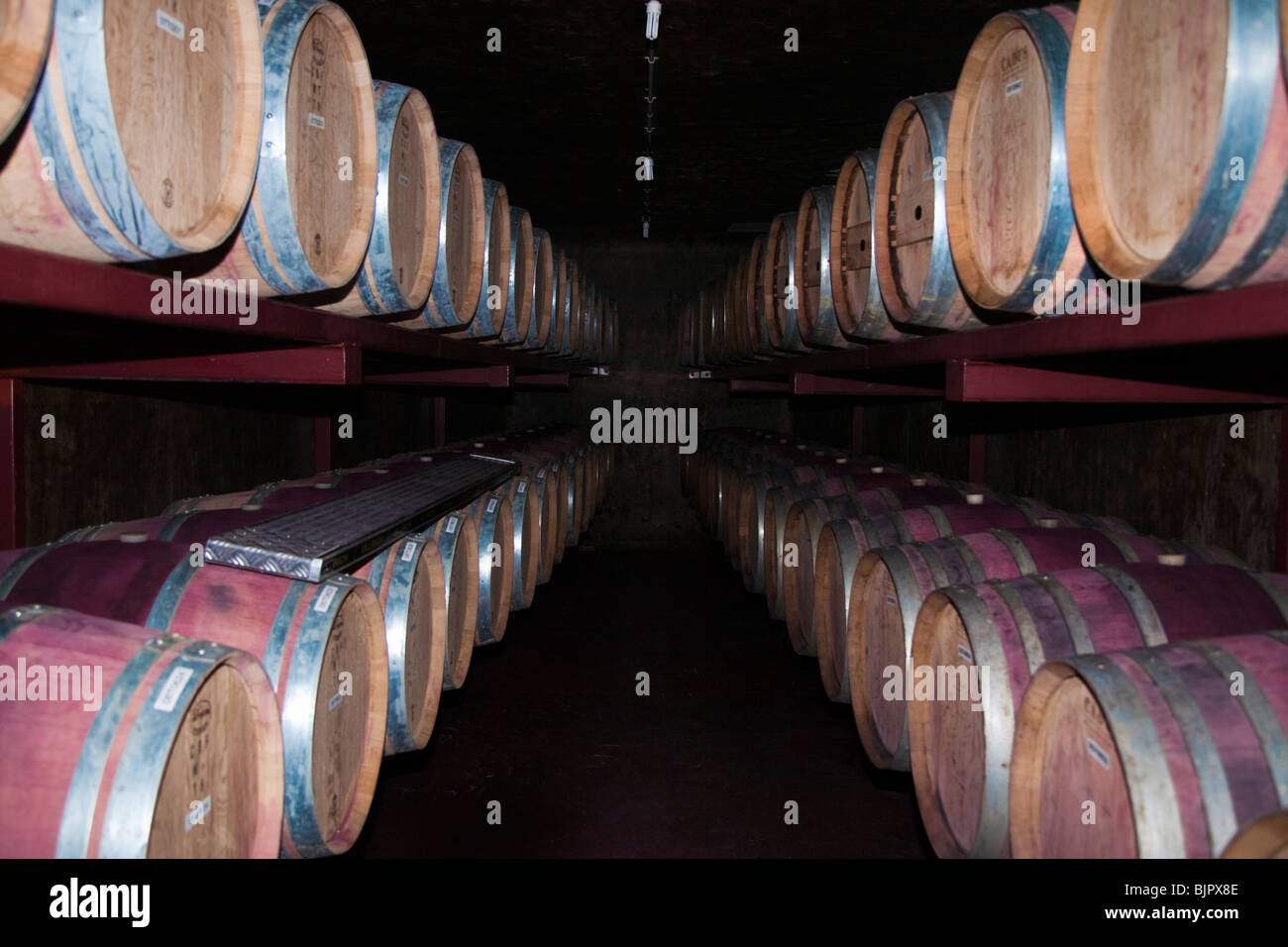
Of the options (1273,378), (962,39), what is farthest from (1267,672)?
(962,39)

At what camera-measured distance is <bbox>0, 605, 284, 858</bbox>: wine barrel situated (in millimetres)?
1356

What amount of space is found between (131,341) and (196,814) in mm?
1447

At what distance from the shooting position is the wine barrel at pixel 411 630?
310 centimetres

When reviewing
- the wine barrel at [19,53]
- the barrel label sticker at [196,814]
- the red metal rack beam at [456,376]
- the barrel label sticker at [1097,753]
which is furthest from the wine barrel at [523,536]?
the wine barrel at [19,53]

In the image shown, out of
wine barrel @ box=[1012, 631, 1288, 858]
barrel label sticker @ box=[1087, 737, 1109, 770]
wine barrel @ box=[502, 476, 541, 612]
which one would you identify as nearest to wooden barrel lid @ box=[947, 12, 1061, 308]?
wine barrel @ box=[1012, 631, 1288, 858]

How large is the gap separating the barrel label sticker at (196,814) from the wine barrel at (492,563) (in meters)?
2.77

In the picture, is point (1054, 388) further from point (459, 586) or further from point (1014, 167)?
point (459, 586)

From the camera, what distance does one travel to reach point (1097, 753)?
178 centimetres

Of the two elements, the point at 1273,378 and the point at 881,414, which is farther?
the point at 881,414

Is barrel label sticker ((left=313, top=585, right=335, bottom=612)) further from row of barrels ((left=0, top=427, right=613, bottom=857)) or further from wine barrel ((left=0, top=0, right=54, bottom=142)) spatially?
wine barrel ((left=0, top=0, right=54, bottom=142))

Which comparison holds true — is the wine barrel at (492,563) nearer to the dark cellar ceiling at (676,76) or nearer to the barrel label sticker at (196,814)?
the dark cellar ceiling at (676,76)

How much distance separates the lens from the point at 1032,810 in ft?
6.64

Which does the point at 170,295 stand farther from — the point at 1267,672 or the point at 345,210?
the point at 1267,672

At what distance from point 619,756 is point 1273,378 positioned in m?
3.36
